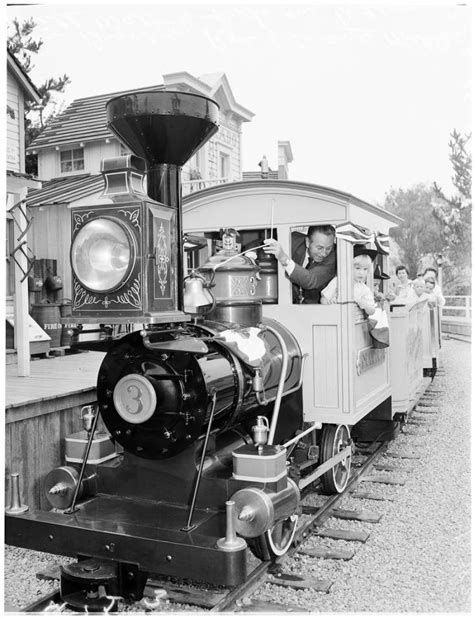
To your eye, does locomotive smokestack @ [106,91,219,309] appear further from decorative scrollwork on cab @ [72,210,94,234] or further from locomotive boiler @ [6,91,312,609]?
decorative scrollwork on cab @ [72,210,94,234]

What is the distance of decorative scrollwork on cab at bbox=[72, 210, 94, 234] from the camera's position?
3.35 m

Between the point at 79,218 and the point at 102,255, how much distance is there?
0.25m

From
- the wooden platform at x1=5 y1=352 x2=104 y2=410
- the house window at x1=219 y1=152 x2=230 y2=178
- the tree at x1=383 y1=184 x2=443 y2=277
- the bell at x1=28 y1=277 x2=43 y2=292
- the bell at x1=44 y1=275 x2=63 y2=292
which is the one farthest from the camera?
the tree at x1=383 y1=184 x2=443 y2=277

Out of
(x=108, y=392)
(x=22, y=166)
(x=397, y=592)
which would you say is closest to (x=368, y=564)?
(x=397, y=592)

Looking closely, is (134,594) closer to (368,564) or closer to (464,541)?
(368,564)

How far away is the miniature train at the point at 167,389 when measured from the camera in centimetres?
329

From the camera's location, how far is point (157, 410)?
144 inches

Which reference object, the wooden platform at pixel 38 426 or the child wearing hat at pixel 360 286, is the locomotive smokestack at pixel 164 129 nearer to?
the child wearing hat at pixel 360 286

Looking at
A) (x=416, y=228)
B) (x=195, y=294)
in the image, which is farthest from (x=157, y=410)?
(x=416, y=228)

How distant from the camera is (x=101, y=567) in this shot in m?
3.38

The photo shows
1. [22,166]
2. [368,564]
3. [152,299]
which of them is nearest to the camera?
[152,299]

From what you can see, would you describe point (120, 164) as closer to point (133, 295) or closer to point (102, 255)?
point (102, 255)

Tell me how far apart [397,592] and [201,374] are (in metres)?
1.71

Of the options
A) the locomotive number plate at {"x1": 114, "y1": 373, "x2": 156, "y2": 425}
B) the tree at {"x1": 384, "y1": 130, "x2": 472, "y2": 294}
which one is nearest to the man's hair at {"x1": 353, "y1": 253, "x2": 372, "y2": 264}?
the locomotive number plate at {"x1": 114, "y1": 373, "x2": 156, "y2": 425}
